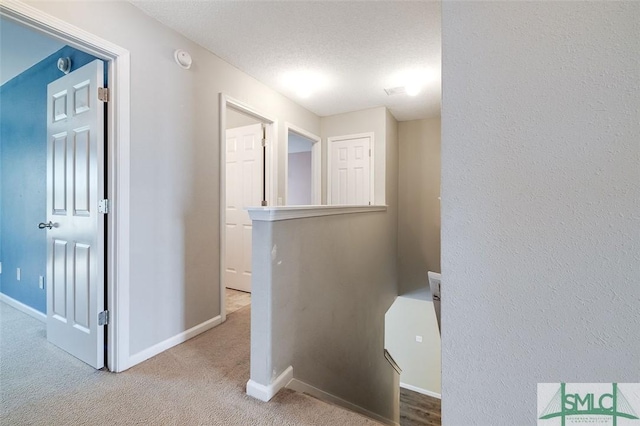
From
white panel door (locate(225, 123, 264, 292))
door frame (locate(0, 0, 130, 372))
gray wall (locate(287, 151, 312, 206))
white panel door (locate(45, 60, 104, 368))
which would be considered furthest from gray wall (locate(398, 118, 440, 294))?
white panel door (locate(45, 60, 104, 368))

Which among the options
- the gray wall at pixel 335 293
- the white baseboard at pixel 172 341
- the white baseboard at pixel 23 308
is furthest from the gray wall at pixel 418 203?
the white baseboard at pixel 23 308

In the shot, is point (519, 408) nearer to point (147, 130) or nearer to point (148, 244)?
point (148, 244)

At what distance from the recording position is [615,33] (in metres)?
0.73

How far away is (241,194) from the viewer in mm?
3449

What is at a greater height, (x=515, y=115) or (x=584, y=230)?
(x=515, y=115)

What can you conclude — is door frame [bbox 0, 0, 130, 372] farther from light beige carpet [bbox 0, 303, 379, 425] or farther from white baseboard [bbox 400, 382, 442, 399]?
white baseboard [bbox 400, 382, 442, 399]

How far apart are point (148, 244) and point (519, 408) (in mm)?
2097

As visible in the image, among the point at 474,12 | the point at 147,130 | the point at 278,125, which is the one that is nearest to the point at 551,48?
the point at 474,12

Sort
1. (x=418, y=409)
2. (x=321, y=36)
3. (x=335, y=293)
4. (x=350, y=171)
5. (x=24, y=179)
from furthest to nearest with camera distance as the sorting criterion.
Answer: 1. (x=418, y=409)
2. (x=350, y=171)
3. (x=24, y=179)
4. (x=335, y=293)
5. (x=321, y=36)

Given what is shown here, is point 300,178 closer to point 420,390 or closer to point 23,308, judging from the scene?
point 23,308

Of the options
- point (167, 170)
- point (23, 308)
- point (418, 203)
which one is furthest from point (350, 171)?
point (23, 308)

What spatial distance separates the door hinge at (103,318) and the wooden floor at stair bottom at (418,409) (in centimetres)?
467

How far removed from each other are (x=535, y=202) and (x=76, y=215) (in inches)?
100

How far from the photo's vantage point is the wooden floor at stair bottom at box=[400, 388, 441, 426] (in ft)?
14.1
